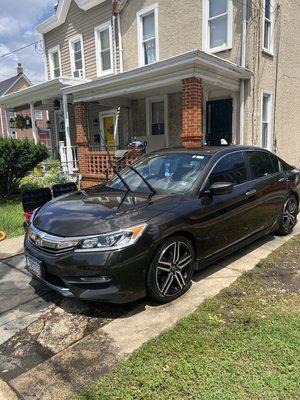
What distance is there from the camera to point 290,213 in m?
5.86

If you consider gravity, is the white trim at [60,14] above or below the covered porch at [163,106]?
above

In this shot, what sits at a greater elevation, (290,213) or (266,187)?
(266,187)

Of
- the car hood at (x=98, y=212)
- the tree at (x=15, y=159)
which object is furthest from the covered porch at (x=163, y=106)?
the car hood at (x=98, y=212)

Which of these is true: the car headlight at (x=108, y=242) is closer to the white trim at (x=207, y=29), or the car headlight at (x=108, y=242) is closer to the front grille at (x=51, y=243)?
the front grille at (x=51, y=243)

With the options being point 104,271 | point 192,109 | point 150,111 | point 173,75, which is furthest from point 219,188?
point 150,111

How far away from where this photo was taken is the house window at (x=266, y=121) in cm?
1103

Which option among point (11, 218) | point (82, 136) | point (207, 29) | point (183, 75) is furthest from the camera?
point (82, 136)

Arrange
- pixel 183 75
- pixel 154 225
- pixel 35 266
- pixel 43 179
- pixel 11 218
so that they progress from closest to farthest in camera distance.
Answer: pixel 154 225 < pixel 35 266 < pixel 11 218 < pixel 183 75 < pixel 43 179

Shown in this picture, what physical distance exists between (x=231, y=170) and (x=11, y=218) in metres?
5.03

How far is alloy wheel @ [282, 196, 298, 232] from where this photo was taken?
5709 mm

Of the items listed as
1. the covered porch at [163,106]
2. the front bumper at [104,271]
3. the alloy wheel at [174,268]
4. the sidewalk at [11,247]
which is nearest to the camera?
the front bumper at [104,271]

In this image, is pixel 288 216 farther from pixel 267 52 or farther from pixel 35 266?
pixel 267 52

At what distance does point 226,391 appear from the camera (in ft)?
7.75

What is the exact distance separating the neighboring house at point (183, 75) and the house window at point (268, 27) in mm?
28
